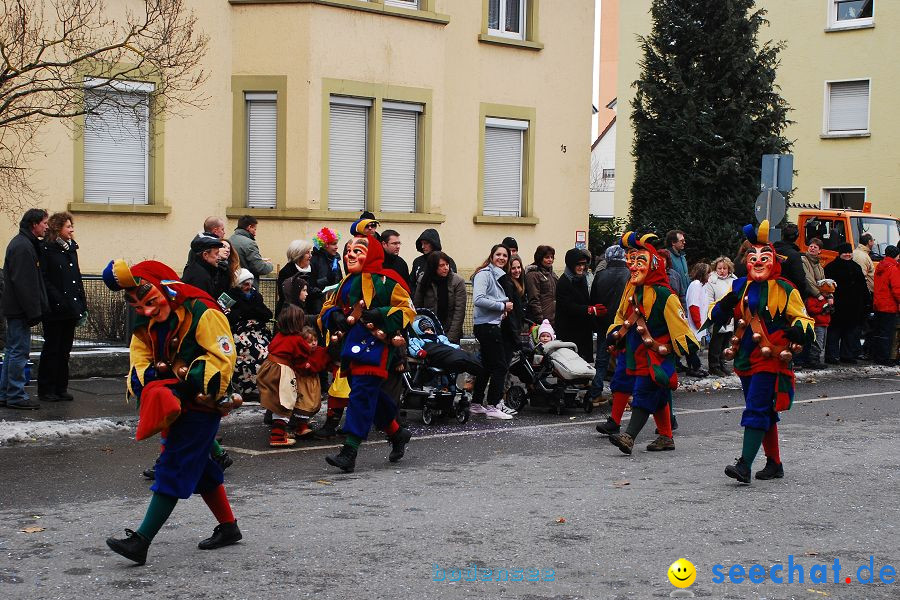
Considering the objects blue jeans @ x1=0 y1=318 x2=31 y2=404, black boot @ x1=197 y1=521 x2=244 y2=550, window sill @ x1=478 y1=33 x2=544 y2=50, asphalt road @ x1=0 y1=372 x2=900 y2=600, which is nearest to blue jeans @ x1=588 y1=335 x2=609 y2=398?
asphalt road @ x1=0 y1=372 x2=900 y2=600

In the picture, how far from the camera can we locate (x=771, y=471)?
9.32m

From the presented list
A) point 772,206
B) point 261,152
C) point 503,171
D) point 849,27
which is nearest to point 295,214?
point 261,152

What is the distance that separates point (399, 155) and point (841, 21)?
59.8ft

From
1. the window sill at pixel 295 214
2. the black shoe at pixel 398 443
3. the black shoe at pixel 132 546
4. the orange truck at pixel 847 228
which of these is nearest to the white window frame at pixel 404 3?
the window sill at pixel 295 214

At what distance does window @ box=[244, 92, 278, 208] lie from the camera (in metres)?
18.5

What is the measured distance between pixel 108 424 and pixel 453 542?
5305 millimetres

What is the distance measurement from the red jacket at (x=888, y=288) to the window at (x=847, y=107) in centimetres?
1482

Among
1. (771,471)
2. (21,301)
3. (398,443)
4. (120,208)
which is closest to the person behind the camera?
(771,471)

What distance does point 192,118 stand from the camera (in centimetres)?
1797

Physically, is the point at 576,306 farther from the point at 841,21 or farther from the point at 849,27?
the point at 841,21

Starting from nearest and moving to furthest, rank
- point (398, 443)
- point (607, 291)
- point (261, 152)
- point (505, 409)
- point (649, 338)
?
point (398, 443) → point (649, 338) → point (505, 409) → point (607, 291) → point (261, 152)

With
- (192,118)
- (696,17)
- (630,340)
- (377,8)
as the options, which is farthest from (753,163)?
(630,340)

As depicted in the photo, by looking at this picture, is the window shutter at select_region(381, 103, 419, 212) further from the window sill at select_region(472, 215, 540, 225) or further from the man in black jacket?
the man in black jacket

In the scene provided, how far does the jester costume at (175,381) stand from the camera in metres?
6.52
